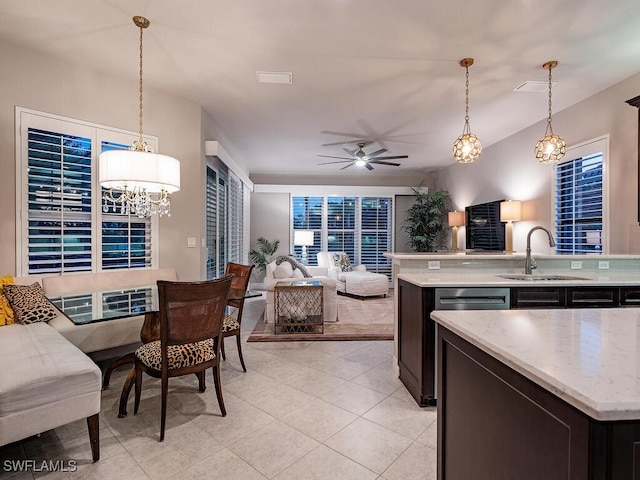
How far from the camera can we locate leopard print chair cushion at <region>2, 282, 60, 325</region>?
8.05ft

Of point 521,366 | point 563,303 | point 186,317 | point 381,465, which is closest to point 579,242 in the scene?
point 563,303

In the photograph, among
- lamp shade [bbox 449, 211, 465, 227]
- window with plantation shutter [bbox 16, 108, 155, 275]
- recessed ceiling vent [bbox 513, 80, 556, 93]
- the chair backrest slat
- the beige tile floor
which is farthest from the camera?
lamp shade [bbox 449, 211, 465, 227]

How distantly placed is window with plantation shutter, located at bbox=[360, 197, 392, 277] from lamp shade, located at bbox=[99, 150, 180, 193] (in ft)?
20.3

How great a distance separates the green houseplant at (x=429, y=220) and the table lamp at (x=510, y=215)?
2518mm

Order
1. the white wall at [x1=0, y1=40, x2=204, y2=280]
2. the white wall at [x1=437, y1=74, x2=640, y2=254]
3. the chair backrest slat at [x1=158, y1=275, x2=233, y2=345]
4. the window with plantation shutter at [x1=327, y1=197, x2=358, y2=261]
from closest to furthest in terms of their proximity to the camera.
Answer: the chair backrest slat at [x1=158, y1=275, x2=233, y2=345], the white wall at [x1=0, y1=40, x2=204, y2=280], the white wall at [x1=437, y1=74, x2=640, y2=254], the window with plantation shutter at [x1=327, y1=197, x2=358, y2=261]

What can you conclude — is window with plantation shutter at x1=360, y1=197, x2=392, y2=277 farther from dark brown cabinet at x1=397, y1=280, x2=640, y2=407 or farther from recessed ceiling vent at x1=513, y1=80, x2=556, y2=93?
dark brown cabinet at x1=397, y1=280, x2=640, y2=407

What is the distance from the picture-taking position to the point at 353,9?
2314mm

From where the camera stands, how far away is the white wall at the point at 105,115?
2767 mm

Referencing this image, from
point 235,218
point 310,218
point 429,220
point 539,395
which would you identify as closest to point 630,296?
point 539,395

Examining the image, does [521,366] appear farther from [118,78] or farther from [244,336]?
[118,78]

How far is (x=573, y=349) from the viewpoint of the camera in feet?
2.93

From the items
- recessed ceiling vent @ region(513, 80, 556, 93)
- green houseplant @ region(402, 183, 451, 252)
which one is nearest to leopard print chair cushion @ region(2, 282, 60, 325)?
recessed ceiling vent @ region(513, 80, 556, 93)

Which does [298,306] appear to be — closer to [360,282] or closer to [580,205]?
[360,282]

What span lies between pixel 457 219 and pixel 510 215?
184 centimetres
